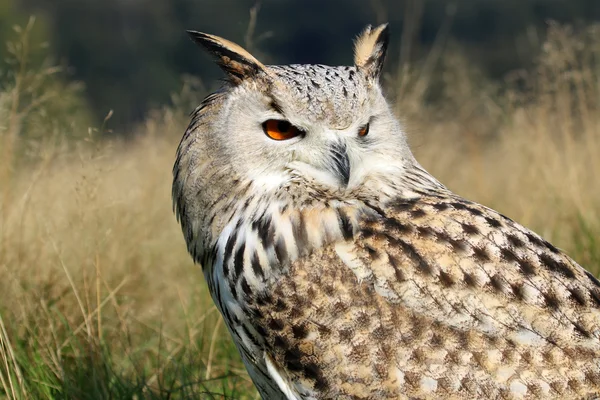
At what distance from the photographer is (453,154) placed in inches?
251

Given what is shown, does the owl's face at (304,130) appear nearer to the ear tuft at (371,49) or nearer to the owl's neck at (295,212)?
the owl's neck at (295,212)

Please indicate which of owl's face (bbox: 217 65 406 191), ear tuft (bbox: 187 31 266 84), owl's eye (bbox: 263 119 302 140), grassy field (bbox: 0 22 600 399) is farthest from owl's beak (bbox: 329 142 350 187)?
grassy field (bbox: 0 22 600 399)

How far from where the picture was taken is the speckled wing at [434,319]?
6.48 ft

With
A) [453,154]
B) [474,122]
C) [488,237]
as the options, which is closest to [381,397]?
[488,237]

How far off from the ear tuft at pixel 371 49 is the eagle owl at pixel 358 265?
84 mm

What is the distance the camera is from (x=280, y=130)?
2.31 meters

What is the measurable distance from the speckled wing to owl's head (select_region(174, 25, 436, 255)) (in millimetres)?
289

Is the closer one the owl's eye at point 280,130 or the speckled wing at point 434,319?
the speckled wing at point 434,319

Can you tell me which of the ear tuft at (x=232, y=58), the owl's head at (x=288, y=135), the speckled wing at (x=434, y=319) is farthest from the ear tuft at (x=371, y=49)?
the speckled wing at (x=434, y=319)

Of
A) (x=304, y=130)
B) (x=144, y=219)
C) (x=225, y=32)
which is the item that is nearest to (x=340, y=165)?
(x=304, y=130)

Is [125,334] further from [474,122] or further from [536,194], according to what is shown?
[474,122]

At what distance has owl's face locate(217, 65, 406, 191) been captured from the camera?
2.27 m

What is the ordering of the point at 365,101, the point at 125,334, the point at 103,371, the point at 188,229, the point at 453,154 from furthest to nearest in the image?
the point at 453,154
the point at 125,334
the point at 103,371
the point at 188,229
the point at 365,101

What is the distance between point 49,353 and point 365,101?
1483 millimetres
